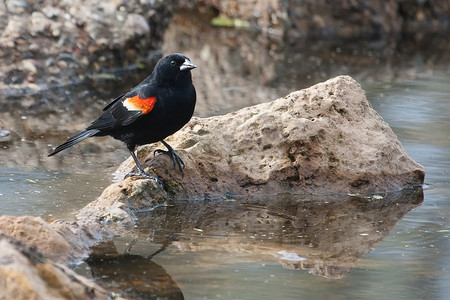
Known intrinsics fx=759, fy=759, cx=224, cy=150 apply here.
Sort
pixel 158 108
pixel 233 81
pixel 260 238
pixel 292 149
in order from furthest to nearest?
1. pixel 233 81
2. pixel 292 149
3. pixel 158 108
4. pixel 260 238

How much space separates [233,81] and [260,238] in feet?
18.2

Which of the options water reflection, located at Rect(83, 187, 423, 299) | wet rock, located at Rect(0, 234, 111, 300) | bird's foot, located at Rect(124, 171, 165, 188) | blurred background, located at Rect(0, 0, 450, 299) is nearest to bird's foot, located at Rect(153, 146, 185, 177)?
bird's foot, located at Rect(124, 171, 165, 188)

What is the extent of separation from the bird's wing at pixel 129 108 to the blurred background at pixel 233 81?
0.55 m

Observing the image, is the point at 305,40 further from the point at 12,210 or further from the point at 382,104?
the point at 12,210

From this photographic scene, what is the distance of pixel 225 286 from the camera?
13.2 feet

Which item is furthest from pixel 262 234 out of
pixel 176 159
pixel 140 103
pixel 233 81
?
pixel 233 81

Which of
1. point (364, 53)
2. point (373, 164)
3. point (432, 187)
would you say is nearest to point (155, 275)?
point (373, 164)

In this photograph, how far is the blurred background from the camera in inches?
170

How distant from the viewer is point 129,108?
5.51 meters

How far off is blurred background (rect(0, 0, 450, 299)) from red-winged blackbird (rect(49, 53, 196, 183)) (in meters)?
0.58

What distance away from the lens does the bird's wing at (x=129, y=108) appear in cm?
541

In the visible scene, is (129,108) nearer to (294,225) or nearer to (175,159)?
(175,159)

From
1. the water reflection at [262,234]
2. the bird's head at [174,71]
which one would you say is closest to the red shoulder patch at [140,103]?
the bird's head at [174,71]

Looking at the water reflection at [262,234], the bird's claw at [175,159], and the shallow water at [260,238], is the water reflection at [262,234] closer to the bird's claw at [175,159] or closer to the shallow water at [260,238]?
the shallow water at [260,238]
